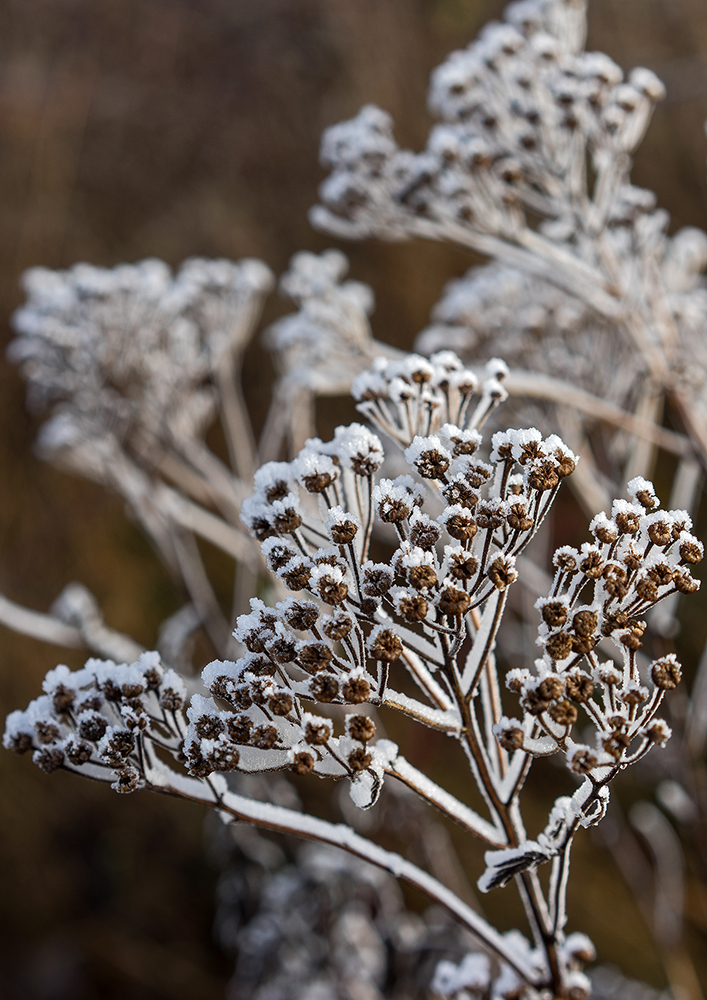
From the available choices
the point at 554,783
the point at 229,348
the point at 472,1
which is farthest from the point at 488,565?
the point at 472,1

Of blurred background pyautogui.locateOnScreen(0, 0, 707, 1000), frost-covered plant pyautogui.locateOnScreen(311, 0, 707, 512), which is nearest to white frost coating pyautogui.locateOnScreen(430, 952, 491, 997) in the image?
frost-covered plant pyautogui.locateOnScreen(311, 0, 707, 512)

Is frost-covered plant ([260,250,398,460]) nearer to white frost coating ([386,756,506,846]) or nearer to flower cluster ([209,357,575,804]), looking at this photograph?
flower cluster ([209,357,575,804])

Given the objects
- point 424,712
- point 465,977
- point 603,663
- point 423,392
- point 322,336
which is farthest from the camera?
point 322,336

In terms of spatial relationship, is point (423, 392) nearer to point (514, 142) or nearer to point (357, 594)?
point (357, 594)

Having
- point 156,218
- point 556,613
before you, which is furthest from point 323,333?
point 156,218

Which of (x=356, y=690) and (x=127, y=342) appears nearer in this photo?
(x=356, y=690)

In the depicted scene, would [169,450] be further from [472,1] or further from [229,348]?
[472,1]

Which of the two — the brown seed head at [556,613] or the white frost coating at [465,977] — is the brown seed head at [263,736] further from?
the white frost coating at [465,977]
